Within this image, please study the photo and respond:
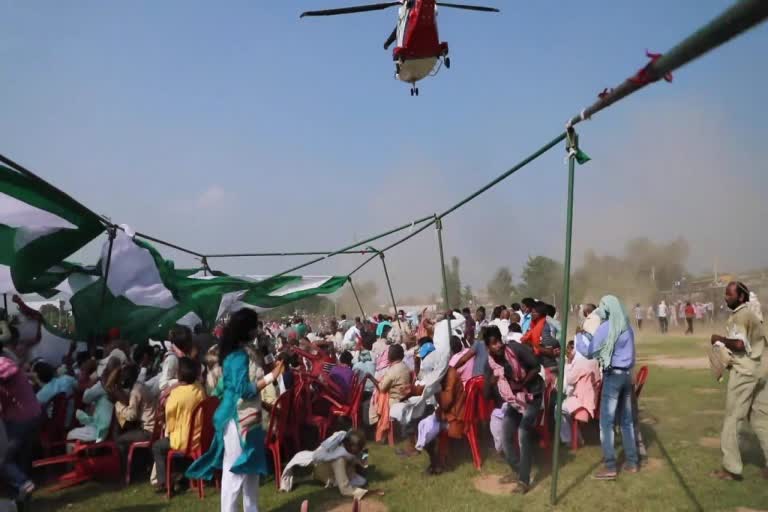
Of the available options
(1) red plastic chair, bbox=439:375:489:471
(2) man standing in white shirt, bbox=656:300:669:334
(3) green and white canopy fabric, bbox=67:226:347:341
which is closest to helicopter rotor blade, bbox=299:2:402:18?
(3) green and white canopy fabric, bbox=67:226:347:341

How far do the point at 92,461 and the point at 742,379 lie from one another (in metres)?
6.56

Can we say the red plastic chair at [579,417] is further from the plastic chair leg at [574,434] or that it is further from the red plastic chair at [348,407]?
the red plastic chair at [348,407]

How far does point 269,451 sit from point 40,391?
9.29 feet

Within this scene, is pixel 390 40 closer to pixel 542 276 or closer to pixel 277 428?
pixel 277 428

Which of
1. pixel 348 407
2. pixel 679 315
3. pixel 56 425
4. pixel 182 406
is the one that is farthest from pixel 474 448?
pixel 679 315

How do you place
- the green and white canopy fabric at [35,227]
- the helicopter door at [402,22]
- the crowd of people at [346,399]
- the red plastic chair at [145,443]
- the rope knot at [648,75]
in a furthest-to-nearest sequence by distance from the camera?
the helicopter door at [402,22] < the green and white canopy fabric at [35,227] < the red plastic chair at [145,443] < the crowd of people at [346,399] < the rope knot at [648,75]

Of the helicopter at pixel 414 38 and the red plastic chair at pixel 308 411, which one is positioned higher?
the helicopter at pixel 414 38

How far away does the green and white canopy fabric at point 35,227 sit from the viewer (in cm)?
656

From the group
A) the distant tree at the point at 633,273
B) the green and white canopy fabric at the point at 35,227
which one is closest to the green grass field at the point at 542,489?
the green and white canopy fabric at the point at 35,227

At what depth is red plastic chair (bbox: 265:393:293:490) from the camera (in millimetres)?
5574

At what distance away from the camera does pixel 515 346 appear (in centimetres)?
527

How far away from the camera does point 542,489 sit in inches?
207

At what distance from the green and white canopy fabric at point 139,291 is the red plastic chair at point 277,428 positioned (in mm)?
4082

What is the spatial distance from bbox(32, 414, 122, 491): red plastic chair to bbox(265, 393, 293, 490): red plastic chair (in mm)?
1711
